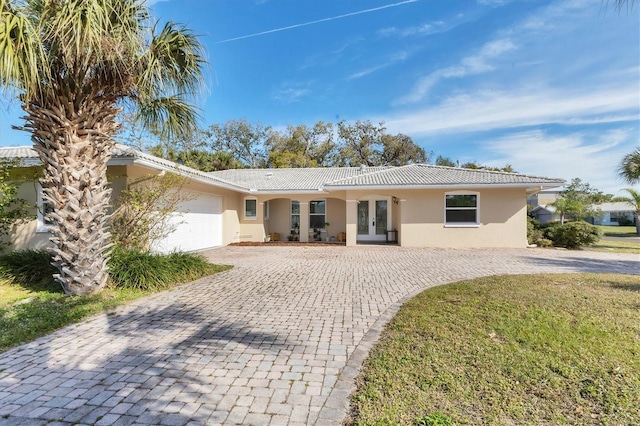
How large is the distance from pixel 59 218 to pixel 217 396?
17.8 feet

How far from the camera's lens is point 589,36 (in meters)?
9.75

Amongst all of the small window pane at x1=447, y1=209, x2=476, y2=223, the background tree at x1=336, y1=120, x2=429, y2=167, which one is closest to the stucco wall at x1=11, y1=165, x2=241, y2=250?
the small window pane at x1=447, y1=209, x2=476, y2=223

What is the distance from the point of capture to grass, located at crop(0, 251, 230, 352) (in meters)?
4.94

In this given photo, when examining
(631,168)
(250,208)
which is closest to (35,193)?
(250,208)

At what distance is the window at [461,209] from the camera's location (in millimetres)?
15711

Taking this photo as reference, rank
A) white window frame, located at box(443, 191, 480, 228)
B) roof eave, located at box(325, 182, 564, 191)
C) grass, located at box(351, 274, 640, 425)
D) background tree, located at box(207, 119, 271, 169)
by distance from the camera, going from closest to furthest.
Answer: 1. grass, located at box(351, 274, 640, 425)
2. roof eave, located at box(325, 182, 564, 191)
3. white window frame, located at box(443, 191, 480, 228)
4. background tree, located at box(207, 119, 271, 169)

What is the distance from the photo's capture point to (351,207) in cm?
1662

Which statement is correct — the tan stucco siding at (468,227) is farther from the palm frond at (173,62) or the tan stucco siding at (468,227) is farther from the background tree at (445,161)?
the background tree at (445,161)

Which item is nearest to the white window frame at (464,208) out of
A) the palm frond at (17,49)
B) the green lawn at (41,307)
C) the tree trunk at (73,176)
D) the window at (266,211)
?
the window at (266,211)

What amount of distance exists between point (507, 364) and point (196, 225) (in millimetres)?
13090

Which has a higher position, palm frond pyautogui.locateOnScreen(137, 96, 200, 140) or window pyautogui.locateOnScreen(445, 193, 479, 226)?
palm frond pyautogui.locateOnScreen(137, 96, 200, 140)

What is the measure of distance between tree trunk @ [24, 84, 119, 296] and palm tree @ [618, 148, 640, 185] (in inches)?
1103

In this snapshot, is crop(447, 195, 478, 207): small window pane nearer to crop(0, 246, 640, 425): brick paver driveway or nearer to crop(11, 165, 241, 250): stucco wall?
crop(0, 246, 640, 425): brick paver driveway

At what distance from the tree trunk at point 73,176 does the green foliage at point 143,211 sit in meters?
2.32
